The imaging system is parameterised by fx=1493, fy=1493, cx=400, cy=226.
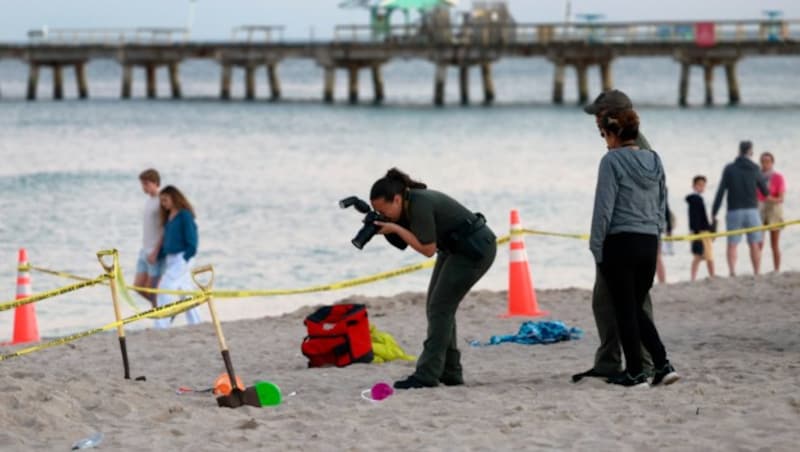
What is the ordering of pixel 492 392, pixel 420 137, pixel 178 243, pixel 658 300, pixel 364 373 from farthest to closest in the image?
pixel 420 137
pixel 658 300
pixel 178 243
pixel 364 373
pixel 492 392

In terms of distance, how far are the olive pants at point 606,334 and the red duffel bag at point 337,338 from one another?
6.19ft

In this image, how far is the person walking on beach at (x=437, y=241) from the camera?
293 inches

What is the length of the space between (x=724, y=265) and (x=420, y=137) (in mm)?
30702

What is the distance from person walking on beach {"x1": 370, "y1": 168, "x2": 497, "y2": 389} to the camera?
744 cm

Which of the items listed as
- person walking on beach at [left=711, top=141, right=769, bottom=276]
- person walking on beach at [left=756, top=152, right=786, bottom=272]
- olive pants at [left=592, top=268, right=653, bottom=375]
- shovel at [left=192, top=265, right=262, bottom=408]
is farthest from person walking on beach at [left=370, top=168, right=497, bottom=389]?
person walking on beach at [left=756, top=152, right=786, bottom=272]

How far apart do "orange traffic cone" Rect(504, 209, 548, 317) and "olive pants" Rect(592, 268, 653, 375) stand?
3.92m

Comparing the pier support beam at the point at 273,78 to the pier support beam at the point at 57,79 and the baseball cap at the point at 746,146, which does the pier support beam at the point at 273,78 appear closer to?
the pier support beam at the point at 57,79

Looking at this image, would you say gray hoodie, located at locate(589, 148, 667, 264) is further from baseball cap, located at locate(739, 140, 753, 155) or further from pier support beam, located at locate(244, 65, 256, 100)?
pier support beam, located at locate(244, 65, 256, 100)

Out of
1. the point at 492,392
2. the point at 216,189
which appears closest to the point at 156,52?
the point at 216,189

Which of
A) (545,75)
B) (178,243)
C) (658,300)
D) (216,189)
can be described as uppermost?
(178,243)

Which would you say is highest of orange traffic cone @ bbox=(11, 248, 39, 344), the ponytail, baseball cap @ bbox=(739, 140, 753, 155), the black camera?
the ponytail

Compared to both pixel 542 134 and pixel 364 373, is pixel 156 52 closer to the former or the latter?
pixel 542 134

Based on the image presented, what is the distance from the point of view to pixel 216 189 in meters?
32.3

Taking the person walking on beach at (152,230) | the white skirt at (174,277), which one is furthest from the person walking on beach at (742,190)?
the person walking on beach at (152,230)
